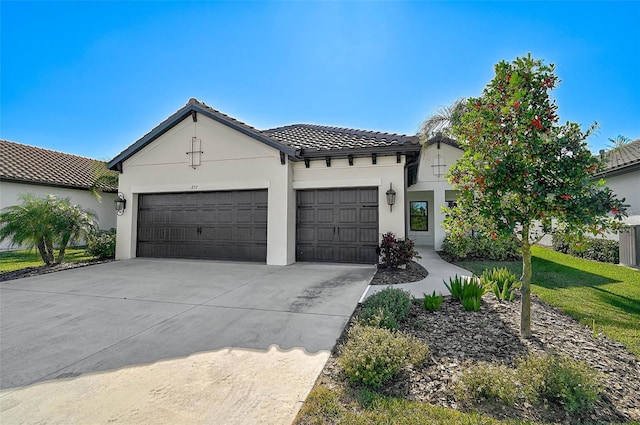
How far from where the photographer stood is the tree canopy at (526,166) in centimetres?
318

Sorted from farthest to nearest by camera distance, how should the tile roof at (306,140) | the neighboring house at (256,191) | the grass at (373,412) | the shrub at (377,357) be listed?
the neighboring house at (256,191) → the tile roof at (306,140) → the shrub at (377,357) → the grass at (373,412)

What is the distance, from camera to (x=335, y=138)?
420 inches

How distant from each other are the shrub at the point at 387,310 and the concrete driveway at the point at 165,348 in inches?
17.5

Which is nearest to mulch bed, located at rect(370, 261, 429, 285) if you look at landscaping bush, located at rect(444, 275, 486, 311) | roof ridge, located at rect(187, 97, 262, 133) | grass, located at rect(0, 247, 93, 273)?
landscaping bush, located at rect(444, 275, 486, 311)

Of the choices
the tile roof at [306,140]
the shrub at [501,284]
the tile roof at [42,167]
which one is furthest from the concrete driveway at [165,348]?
the tile roof at [42,167]

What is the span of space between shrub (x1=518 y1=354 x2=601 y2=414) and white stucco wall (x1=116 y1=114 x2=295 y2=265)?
7380 millimetres

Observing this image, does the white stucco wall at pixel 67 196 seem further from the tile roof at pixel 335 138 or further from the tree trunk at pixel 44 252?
the tile roof at pixel 335 138

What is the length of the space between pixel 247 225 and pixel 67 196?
11598 millimetres

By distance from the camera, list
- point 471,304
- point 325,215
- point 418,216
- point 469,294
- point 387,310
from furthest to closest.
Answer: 1. point 418,216
2. point 325,215
3. point 469,294
4. point 471,304
5. point 387,310

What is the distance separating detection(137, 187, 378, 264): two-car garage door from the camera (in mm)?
9438

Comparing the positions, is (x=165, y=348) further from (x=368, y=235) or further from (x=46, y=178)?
(x=46, y=178)

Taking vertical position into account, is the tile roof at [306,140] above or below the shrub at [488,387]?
above

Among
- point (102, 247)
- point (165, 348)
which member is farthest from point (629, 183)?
point (102, 247)

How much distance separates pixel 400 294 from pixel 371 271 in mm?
3568
